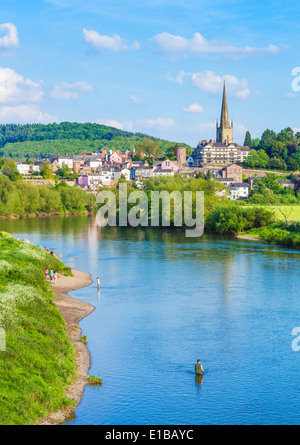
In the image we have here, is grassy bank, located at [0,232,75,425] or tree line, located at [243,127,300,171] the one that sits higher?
tree line, located at [243,127,300,171]

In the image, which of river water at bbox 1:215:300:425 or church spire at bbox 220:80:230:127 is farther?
church spire at bbox 220:80:230:127

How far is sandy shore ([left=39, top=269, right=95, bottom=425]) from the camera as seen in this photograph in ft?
52.0

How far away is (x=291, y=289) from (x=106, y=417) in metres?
17.6

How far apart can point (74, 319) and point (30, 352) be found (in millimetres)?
7060

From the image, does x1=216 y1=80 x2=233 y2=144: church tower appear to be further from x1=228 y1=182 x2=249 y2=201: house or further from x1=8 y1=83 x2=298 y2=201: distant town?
x1=228 y1=182 x2=249 y2=201: house

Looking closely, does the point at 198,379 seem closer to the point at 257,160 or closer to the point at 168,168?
the point at 168,168

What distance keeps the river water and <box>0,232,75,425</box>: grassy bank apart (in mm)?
1016

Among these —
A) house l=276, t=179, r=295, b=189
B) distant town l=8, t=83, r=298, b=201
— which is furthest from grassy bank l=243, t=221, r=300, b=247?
distant town l=8, t=83, r=298, b=201

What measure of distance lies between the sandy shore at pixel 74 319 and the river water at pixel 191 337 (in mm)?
337

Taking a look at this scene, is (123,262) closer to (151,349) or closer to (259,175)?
(151,349)

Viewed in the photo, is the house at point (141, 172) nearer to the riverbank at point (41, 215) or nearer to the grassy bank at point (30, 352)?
the riverbank at point (41, 215)

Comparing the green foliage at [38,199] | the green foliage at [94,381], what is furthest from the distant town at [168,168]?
the green foliage at [94,381]

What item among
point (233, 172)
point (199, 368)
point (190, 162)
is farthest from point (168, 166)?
point (199, 368)

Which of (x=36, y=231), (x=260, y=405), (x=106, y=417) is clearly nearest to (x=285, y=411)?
(x=260, y=405)
